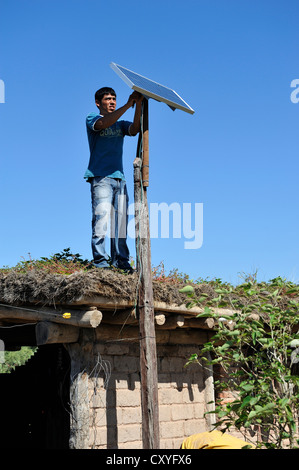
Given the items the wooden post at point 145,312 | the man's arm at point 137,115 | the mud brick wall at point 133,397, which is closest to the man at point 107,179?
the man's arm at point 137,115

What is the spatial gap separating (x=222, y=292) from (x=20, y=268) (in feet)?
11.7

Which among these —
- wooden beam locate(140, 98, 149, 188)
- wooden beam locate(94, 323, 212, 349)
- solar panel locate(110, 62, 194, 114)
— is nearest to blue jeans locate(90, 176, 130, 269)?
wooden beam locate(94, 323, 212, 349)

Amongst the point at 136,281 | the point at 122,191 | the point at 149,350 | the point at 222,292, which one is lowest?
the point at 149,350

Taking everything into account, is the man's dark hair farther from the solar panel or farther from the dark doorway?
the dark doorway

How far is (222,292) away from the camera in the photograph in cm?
483

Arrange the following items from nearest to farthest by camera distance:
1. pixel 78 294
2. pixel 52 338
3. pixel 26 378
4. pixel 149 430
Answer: pixel 149 430, pixel 78 294, pixel 52 338, pixel 26 378

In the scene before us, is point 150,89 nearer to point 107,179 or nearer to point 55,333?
point 107,179

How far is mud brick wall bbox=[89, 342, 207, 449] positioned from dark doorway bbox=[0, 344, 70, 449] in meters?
1.18

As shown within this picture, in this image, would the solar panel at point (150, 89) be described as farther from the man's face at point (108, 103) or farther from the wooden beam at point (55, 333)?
the wooden beam at point (55, 333)

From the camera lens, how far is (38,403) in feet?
32.4

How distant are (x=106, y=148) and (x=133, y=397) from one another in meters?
3.29

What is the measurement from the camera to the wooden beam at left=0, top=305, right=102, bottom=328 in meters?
6.29
